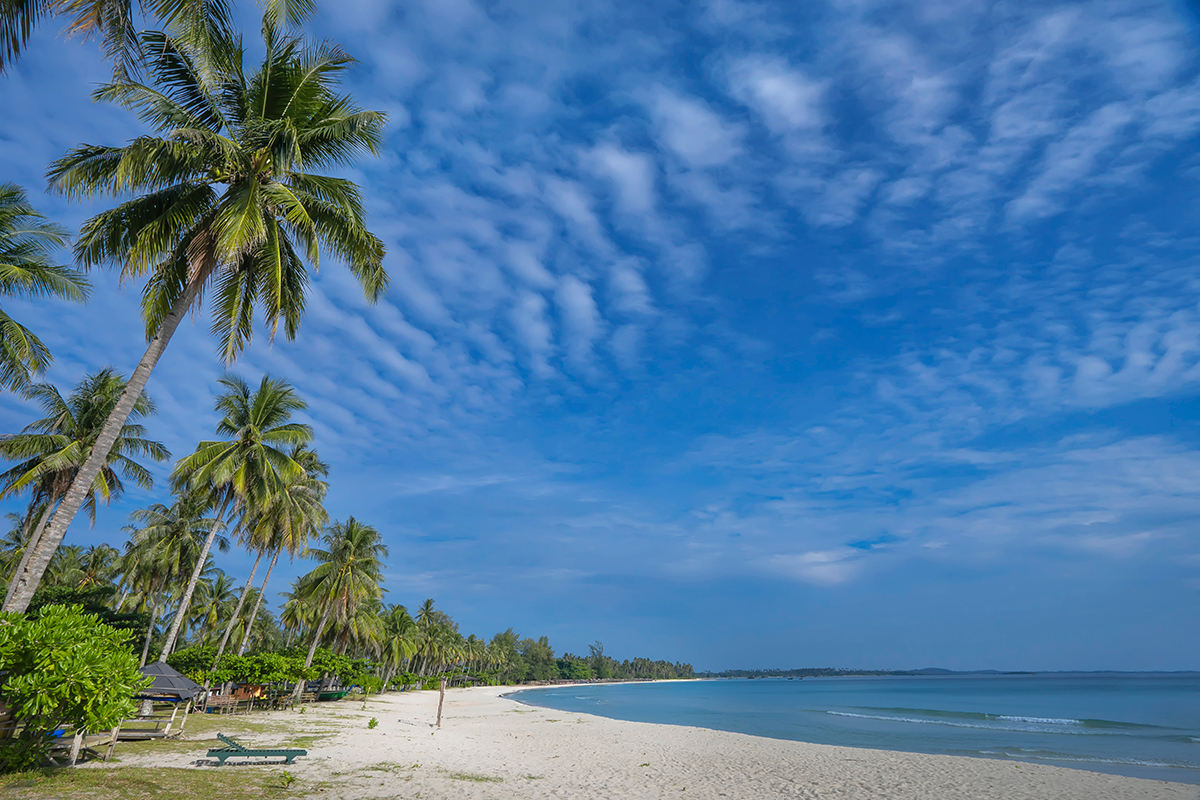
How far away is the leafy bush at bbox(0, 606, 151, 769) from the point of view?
24.6 ft

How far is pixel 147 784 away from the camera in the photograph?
9109 millimetres

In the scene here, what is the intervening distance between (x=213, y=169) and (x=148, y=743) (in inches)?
521

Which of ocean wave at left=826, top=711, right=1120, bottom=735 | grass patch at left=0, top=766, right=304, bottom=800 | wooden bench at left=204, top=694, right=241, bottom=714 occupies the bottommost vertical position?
grass patch at left=0, top=766, right=304, bottom=800

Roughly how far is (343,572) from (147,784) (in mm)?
27816

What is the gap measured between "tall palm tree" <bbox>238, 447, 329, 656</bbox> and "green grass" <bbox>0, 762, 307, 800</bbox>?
14.0 m

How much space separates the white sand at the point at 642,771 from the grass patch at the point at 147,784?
2.77 ft

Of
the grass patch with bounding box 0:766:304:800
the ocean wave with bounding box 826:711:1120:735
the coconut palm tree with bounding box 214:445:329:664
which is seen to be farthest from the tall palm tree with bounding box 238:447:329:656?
the ocean wave with bounding box 826:711:1120:735

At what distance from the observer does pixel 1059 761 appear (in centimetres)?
1994

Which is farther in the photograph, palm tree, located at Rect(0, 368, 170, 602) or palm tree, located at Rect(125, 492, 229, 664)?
palm tree, located at Rect(125, 492, 229, 664)

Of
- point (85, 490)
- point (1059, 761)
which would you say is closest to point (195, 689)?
point (85, 490)

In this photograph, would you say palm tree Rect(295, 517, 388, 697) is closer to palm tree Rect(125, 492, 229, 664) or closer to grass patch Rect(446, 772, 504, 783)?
palm tree Rect(125, 492, 229, 664)

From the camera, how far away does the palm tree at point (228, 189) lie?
9945 millimetres

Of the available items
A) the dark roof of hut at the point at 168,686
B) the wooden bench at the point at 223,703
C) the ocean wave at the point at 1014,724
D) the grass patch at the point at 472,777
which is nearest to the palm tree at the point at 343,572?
the wooden bench at the point at 223,703

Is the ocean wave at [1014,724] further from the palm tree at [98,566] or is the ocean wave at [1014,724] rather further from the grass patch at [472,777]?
the palm tree at [98,566]
